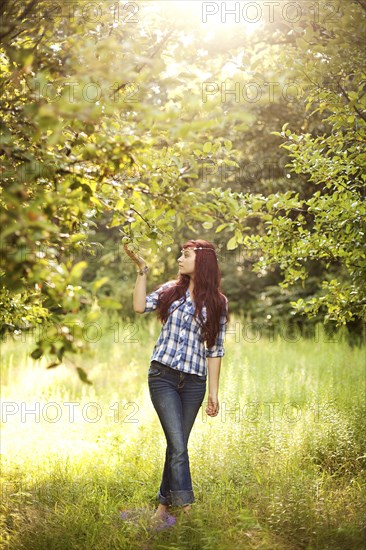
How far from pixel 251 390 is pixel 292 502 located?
10.5ft

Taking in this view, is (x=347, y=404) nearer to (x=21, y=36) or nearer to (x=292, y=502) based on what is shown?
(x=292, y=502)

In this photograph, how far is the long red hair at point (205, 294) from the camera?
4.55 meters

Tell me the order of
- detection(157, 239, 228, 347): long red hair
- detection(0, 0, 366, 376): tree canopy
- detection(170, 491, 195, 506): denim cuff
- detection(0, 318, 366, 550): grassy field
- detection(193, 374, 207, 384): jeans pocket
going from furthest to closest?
detection(157, 239, 228, 347): long red hair
detection(193, 374, 207, 384): jeans pocket
detection(170, 491, 195, 506): denim cuff
detection(0, 318, 366, 550): grassy field
detection(0, 0, 366, 376): tree canopy

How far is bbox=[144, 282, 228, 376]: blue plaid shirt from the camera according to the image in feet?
14.4

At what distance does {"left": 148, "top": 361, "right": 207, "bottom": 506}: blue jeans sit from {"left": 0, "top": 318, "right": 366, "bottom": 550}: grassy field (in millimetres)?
169

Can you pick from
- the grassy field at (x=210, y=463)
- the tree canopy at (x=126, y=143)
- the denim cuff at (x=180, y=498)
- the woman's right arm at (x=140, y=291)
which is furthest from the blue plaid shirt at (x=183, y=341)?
the grassy field at (x=210, y=463)

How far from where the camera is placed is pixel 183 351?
14.4 ft

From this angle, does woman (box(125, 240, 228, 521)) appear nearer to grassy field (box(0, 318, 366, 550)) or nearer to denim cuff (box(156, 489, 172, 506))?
denim cuff (box(156, 489, 172, 506))

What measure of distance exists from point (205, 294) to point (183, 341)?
39 cm

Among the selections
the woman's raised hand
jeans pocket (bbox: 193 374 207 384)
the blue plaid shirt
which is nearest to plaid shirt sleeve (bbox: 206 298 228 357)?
the blue plaid shirt

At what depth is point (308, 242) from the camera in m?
5.12

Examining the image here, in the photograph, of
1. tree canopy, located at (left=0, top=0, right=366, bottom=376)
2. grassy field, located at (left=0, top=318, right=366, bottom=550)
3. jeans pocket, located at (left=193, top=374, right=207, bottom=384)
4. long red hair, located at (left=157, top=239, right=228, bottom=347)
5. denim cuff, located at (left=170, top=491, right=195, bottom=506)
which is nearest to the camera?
tree canopy, located at (left=0, top=0, right=366, bottom=376)

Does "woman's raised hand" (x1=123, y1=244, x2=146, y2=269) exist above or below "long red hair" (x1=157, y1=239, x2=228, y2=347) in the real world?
above

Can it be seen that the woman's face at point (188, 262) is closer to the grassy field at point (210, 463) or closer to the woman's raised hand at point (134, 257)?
the woman's raised hand at point (134, 257)
